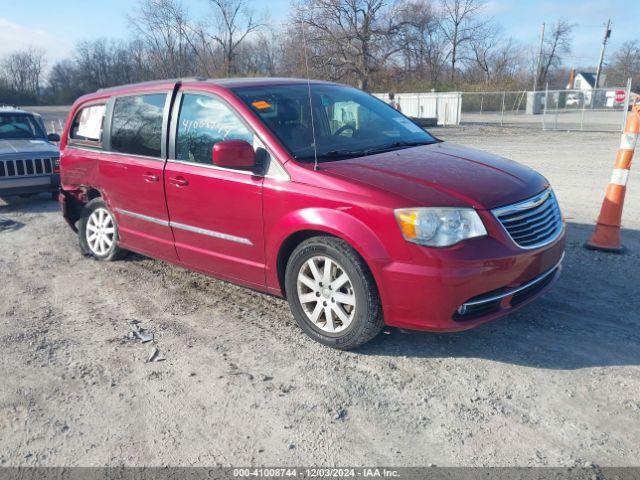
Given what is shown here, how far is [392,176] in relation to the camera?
3553 millimetres

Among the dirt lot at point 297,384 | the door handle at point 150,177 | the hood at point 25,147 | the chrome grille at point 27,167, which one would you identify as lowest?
the dirt lot at point 297,384

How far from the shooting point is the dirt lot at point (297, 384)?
2.76 m

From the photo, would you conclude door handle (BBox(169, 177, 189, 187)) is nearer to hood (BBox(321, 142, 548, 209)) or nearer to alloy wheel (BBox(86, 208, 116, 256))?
hood (BBox(321, 142, 548, 209))

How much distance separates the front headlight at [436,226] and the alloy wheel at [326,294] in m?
0.55

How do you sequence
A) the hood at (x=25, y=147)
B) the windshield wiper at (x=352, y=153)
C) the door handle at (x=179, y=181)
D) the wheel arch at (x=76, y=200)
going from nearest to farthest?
1. the windshield wiper at (x=352, y=153)
2. the door handle at (x=179, y=181)
3. the wheel arch at (x=76, y=200)
4. the hood at (x=25, y=147)

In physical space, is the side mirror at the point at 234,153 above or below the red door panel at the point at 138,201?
above

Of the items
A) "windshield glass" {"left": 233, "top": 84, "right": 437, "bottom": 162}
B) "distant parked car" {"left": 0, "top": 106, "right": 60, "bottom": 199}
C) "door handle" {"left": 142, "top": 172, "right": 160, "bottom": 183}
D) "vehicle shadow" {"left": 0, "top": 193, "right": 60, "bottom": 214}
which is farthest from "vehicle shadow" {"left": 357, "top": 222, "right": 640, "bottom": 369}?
"vehicle shadow" {"left": 0, "top": 193, "right": 60, "bottom": 214}

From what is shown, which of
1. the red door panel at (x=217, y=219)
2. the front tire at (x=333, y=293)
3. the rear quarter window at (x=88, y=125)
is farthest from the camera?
the rear quarter window at (x=88, y=125)

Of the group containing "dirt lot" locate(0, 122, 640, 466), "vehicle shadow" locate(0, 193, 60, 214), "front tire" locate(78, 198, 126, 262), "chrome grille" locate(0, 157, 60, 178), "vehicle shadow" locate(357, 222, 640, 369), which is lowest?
"vehicle shadow" locate(0, 193, 60, 214)

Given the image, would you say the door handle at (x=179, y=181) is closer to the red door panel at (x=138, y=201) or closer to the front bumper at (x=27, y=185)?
the red door panel at (x=138, y=201)

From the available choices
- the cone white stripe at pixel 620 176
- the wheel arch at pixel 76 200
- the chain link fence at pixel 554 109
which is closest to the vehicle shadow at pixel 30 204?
the wheel arch at pixel 76 200

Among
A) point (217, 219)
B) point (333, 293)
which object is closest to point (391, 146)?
point (333, 293)

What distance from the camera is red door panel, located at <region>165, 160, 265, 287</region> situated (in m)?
4.01

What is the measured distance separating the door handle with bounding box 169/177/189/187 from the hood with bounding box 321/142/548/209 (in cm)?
129
